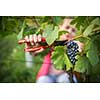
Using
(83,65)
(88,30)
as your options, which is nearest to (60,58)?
(83,65)

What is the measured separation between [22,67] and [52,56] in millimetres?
209

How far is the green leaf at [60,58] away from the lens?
4.77 feet

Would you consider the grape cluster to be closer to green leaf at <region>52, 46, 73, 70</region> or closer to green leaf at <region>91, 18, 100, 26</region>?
green leaf at <region>52, 46, 73, 70</region>

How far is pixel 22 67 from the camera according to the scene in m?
1.47

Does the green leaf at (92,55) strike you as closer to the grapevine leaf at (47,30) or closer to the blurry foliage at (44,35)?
the blurry foliage at (44,35)

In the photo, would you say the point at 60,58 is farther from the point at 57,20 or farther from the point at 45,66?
the point at 57,20

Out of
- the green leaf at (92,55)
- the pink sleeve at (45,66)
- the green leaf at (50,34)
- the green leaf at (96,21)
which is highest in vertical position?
the green leaf at (96,21)

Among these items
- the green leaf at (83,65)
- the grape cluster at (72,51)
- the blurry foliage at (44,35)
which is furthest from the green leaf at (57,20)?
the green leaf at (83,65)

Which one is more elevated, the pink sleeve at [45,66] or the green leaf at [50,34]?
the green leaf at [50,34]

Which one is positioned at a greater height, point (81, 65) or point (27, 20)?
point (27, 20)

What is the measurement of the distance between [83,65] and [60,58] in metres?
0.15

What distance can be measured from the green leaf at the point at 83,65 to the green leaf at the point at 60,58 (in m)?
0.05
